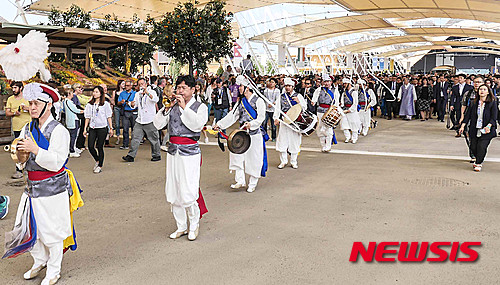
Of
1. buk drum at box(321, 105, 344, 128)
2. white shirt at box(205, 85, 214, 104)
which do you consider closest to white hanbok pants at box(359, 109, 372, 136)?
buk drum at box(321, 105, 344, 128)

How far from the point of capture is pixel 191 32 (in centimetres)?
1309

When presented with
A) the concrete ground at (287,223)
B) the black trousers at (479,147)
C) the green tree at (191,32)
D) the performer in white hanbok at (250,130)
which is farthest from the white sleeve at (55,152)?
the green tree at (191,32)

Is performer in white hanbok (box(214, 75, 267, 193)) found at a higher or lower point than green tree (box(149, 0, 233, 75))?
lower

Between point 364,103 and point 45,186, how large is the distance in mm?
10329

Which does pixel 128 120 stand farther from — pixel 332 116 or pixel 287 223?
pixel 287 223

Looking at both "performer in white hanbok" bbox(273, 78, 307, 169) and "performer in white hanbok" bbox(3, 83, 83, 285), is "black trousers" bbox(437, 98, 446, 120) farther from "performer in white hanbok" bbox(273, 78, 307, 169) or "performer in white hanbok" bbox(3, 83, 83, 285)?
"performer in white hanbok" bbox(3, 83, 83, 285)

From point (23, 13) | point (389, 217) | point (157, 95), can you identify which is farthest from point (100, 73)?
point (389, 217)

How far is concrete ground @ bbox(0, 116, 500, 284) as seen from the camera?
423 centimetres

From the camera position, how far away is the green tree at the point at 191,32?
13.1 meters

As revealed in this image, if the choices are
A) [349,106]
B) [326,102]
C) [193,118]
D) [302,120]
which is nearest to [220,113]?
[349,106]

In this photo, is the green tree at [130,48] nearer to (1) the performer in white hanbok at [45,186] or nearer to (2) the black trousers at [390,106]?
(2) the black trousers at [390,106]

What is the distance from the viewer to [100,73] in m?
17.2

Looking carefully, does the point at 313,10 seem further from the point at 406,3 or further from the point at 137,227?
the point at 137,227

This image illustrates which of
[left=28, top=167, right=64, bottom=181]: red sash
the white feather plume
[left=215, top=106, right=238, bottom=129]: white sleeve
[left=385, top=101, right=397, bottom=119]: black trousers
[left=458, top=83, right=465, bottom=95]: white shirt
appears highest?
the white feather plume
